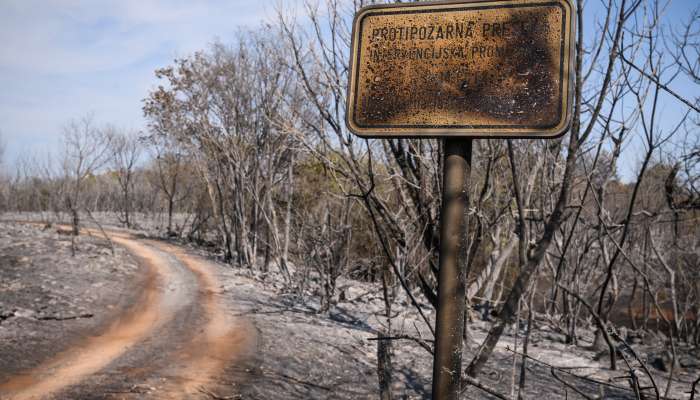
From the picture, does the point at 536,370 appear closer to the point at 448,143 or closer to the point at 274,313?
the point at 274,313

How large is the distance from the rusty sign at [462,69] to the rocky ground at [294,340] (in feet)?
10.0

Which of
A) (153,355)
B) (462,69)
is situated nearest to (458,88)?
(462,69)

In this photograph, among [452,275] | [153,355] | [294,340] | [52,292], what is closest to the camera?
[452,275]

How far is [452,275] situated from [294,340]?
8.25m

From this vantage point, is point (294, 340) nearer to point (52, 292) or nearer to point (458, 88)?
point (52, 292)

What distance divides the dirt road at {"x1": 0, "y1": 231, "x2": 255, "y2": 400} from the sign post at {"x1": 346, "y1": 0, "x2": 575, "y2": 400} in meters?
5.55

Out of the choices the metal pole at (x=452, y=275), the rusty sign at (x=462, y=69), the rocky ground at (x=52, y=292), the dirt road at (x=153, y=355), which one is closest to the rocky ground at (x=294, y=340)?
the rocky ground at (x=52, y=292)

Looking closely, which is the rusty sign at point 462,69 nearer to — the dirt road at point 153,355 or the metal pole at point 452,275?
the metal pole at point 452,275

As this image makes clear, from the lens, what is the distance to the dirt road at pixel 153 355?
671cm

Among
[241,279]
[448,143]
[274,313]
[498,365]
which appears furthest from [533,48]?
[241,279]

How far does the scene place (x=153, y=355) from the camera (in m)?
8.45

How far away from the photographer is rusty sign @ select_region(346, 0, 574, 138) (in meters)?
1.90

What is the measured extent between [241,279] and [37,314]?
7.51m

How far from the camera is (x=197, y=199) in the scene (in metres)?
31.3
